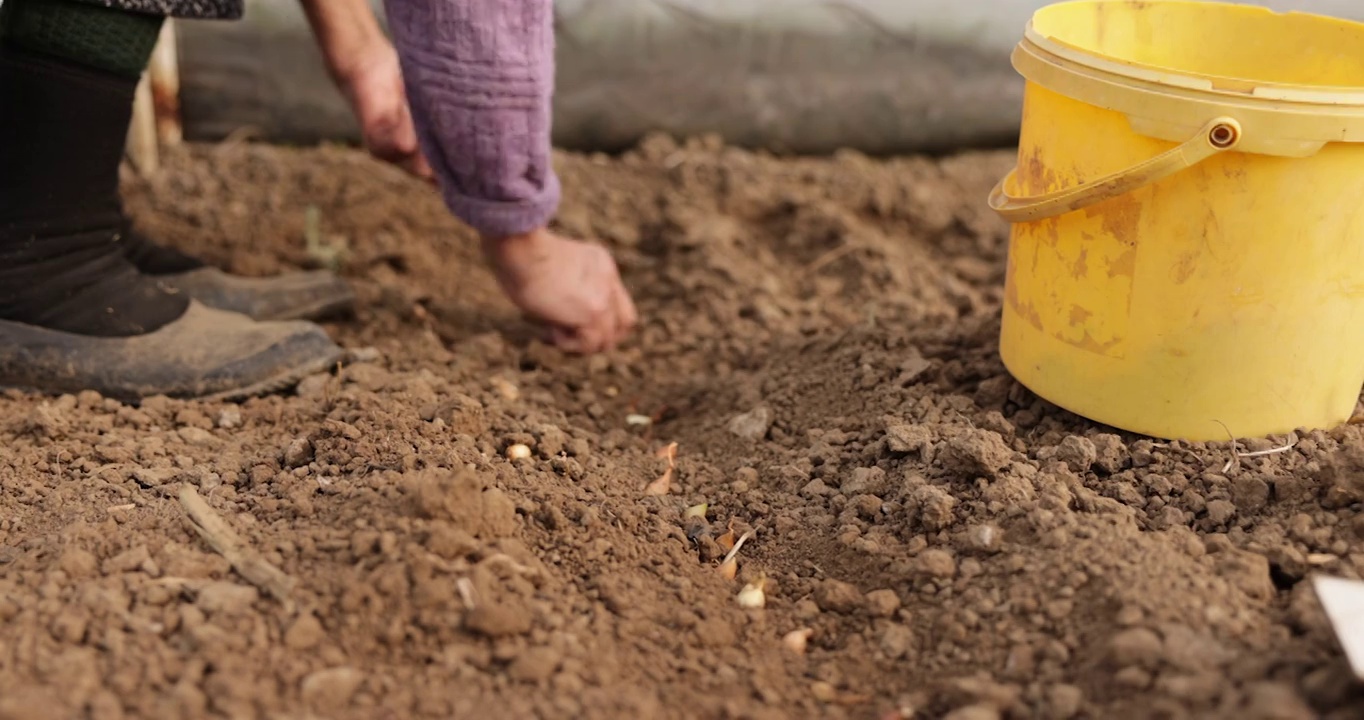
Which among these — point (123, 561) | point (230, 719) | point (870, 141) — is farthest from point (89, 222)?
point (870, 141)

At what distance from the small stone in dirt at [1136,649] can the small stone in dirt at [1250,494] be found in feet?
1.25

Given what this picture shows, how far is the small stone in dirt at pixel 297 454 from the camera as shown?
1.71 m

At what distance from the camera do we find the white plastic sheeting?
3.01 metres

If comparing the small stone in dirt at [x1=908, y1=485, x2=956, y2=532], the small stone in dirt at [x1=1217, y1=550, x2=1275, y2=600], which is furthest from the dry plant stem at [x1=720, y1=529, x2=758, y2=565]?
the small stone in dirt at [x1=1217, y1=550, x2=1275, y2=600]

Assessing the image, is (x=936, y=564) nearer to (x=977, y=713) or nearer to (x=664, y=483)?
(x=977, y=713)

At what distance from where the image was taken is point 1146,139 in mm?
1527

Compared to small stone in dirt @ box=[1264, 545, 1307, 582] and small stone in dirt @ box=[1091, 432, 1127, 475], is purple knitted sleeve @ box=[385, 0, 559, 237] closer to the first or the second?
small stone in dirt @ box=[1091, 432, 1127, 475]

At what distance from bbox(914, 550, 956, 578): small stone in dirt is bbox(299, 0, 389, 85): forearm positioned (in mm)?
1440

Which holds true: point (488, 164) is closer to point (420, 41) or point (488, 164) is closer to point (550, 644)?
point (420, 41)

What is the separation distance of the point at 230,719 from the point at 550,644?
33 centimetres

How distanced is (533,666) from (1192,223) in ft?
3.15

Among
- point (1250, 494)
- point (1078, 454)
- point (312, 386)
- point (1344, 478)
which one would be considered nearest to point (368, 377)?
point (312, 386)

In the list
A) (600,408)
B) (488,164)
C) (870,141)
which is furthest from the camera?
(870,141)

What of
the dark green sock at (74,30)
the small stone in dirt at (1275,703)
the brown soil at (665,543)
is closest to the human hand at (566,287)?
the brown soil at (665,543)
